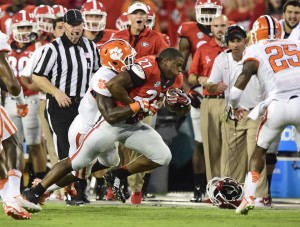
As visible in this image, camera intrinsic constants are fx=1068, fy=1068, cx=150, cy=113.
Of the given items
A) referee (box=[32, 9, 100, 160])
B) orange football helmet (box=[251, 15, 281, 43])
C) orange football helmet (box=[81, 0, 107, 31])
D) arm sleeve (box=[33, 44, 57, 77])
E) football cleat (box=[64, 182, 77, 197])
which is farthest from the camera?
orange football helmet (box=[81, 0, 107, 31])

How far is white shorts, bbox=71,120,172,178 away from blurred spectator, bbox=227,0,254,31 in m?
4.80

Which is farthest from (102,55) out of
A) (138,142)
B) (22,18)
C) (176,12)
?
Result: (176,12)

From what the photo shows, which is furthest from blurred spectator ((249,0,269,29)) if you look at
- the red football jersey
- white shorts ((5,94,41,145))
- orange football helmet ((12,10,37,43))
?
the red football jersey

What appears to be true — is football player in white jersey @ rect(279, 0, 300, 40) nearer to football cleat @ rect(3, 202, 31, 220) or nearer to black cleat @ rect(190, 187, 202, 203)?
black cleat @ rect(190, 187, 202, 203)

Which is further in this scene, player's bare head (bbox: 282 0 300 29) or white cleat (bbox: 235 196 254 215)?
player's bare head (bbox: 282 0 300 29)

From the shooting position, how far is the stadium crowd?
29.2 feet

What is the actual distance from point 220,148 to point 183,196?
1.30 m

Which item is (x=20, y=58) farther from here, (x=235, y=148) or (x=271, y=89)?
(x=271, y=89)

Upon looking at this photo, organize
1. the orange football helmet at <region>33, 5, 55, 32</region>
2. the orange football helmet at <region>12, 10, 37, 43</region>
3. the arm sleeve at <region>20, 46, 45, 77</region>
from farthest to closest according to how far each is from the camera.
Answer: the orange football helmet at <region>33, 5, 55, 32</region> < the orange football helmet at <region>12, 10, 37, 43</region> < the arm sleeve at <region>20, 46, 45, 77</region>

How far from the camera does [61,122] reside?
10289mm

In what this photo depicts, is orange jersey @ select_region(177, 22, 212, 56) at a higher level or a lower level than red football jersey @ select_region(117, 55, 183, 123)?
higher

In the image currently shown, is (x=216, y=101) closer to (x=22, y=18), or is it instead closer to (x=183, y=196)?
(x=183, y=196)

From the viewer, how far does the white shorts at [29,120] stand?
1189cm

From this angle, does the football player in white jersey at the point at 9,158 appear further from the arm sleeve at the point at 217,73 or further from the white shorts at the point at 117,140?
the arm sleeve at the point at 217,73
